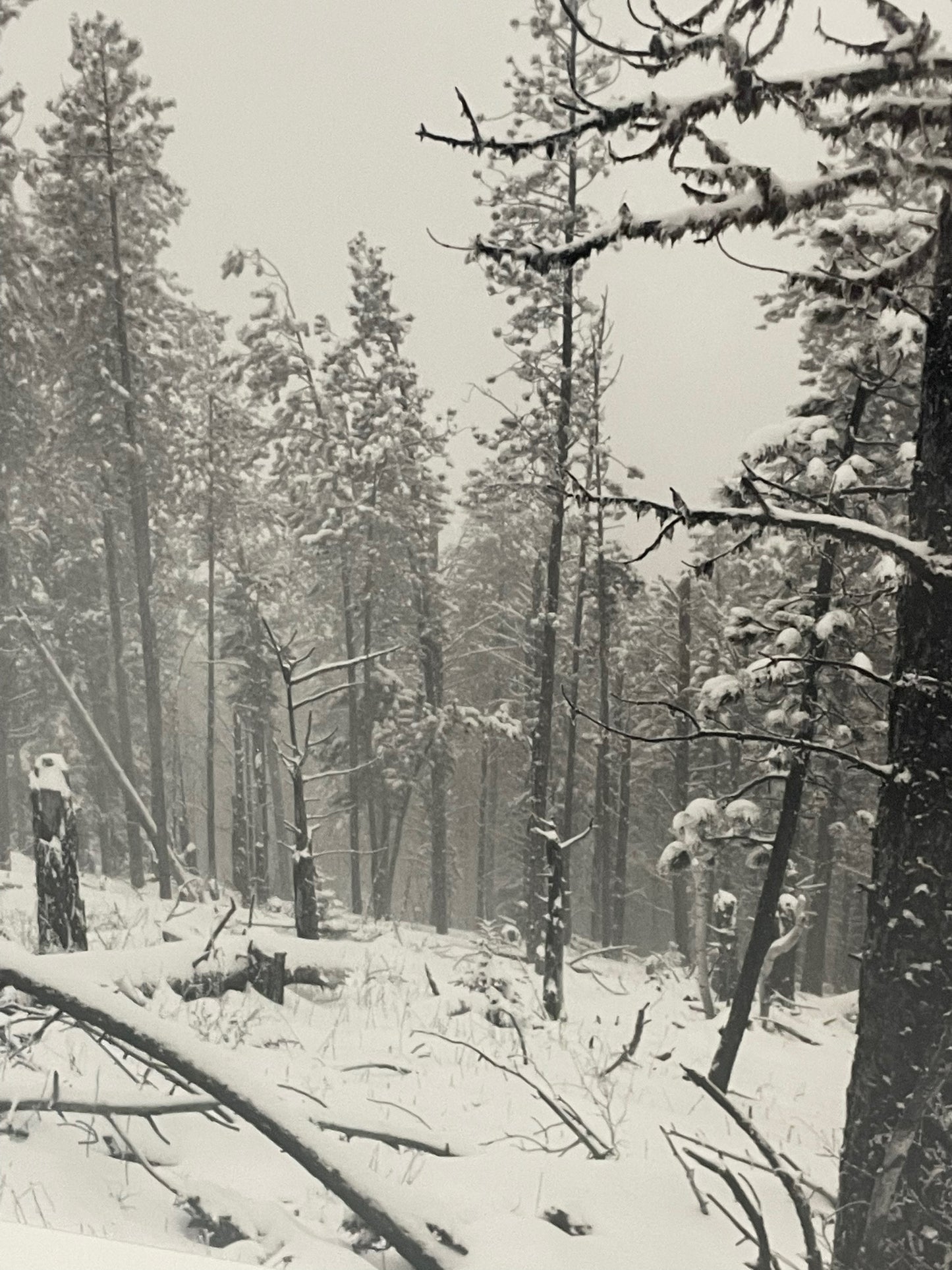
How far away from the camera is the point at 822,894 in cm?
290

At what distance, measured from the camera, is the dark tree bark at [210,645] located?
12.8 feet

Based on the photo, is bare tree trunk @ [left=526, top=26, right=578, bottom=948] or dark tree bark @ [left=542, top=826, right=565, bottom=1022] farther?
dark tree bark @ [left=542, top=826, right=565, bottom=1022]

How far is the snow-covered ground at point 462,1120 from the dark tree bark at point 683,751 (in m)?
0.21

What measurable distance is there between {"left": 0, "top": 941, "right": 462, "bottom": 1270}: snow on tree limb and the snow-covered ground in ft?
0.27

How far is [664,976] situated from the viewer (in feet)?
10.8

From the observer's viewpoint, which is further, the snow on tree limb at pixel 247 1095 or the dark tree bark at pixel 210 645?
the dark tree bark at pixel 210 645

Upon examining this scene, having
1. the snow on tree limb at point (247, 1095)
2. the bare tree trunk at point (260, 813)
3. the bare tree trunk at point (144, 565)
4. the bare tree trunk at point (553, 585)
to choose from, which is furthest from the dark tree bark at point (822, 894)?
the bare tree trunk at point (144, 565)

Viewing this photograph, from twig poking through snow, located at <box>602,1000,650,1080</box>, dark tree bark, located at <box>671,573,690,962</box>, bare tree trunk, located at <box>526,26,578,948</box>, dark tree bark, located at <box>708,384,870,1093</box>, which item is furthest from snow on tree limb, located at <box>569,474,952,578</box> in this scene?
twig poking through snow, located at <box>602,1000,650,1080</box>

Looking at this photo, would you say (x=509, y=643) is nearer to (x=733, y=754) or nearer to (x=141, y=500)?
(x=733, y=754)

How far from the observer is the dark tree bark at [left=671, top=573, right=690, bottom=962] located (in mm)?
2947

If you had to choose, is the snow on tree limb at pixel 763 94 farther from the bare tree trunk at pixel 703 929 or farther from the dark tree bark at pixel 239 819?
the dark tree bark at pixel 239 819

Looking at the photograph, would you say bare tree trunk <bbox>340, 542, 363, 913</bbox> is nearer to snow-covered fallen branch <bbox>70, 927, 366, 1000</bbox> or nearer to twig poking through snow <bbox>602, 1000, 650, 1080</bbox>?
snow-covered fallen branch <bbox>70, 927, 366, 1000</bbox>

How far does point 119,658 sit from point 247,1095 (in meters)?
2.00

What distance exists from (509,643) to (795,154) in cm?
187
